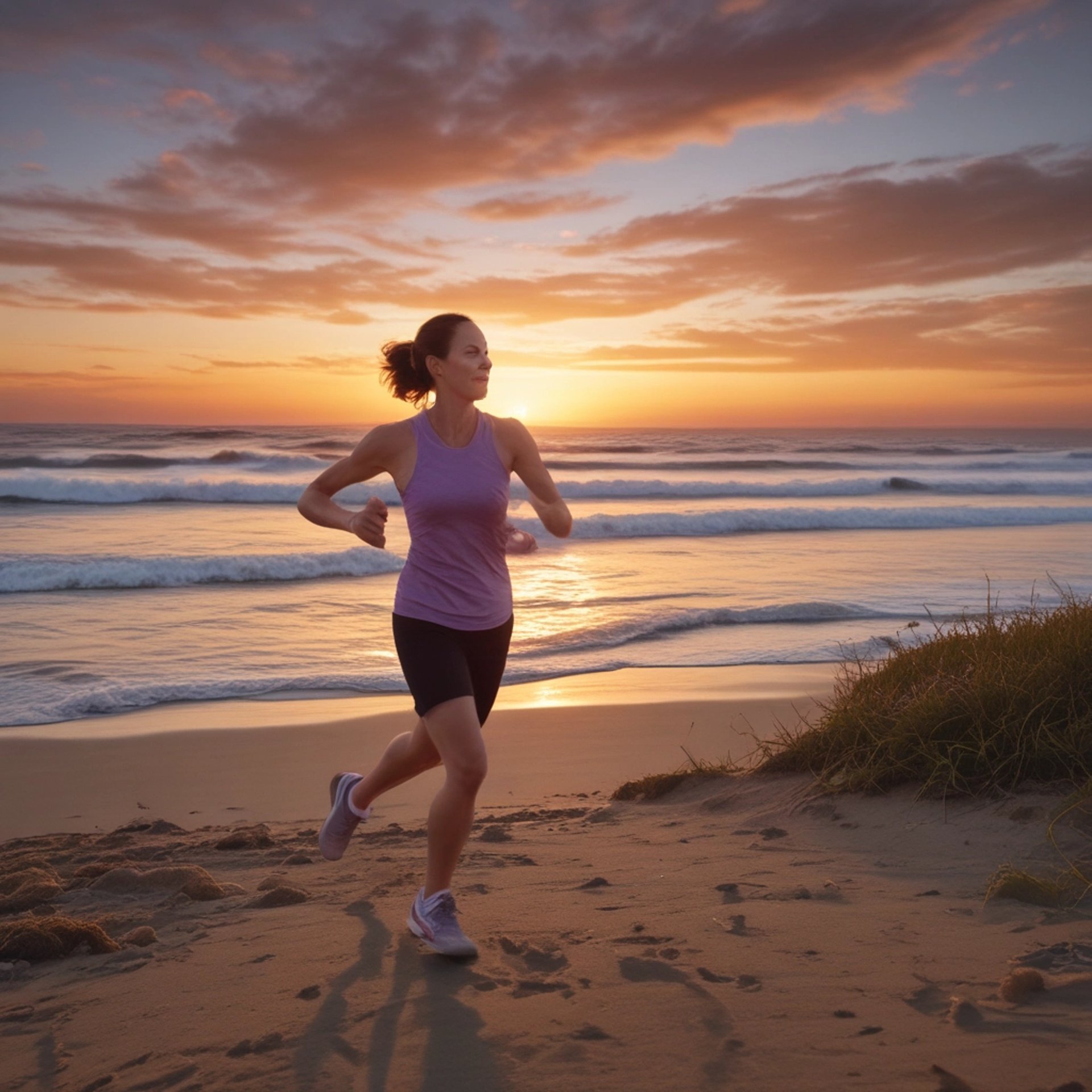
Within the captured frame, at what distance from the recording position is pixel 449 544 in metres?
3.61

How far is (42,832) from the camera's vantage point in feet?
18.3

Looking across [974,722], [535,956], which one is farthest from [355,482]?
[974,722]

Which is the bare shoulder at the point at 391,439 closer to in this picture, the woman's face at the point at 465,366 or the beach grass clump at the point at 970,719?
the woman's face at the point at 465,366

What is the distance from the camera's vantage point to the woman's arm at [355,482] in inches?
141

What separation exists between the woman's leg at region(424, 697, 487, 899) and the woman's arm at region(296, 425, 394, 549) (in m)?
0.65

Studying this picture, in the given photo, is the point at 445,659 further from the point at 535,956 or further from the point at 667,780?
the point at 667,780

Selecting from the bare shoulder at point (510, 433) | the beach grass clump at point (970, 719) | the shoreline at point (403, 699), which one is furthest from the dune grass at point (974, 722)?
the shoreline at point (403, 699)

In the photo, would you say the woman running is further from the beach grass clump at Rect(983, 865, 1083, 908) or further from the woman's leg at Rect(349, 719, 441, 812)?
the beach grass clump at Rect(983, 865, 1083, 908)

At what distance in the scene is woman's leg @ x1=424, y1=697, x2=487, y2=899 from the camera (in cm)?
347

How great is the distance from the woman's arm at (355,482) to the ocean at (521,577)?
4.97m

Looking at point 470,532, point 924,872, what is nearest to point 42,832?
point 470,532

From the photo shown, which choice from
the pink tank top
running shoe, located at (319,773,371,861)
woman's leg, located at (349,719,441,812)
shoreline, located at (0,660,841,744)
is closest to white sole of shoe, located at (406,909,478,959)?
woman's leg, located at (349,719,441,812)

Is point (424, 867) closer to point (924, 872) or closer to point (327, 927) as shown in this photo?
point (327, 927)

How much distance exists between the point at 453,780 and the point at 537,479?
3.79ft
